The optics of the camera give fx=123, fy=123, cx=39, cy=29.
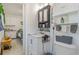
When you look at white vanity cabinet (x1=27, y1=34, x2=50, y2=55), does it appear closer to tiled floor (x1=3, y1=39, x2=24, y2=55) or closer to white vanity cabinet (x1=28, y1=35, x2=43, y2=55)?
white vanity cabinet (x1=28, y1=35, x2=43, y2=55)

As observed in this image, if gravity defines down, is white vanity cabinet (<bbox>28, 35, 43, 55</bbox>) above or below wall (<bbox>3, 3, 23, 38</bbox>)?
below

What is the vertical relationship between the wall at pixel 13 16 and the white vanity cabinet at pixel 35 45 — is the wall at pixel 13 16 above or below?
above

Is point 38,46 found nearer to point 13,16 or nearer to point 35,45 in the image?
point 35,45

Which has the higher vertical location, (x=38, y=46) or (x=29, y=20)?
(x=29, y=20)

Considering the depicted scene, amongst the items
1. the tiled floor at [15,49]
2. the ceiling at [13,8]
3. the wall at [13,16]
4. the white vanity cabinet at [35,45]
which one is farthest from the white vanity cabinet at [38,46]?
the ceiling at [13,8]

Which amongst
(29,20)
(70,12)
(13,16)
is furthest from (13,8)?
(70,12)

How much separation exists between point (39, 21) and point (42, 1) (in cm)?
28

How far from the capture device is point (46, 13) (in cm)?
175

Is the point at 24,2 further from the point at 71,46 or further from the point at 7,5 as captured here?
the point at 71,46

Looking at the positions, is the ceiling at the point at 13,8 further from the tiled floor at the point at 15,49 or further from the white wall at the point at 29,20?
the tiled floor at the point at 15,49

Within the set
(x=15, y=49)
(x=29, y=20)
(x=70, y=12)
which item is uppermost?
(x=70, y=12)

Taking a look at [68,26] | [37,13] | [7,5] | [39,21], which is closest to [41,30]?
[39,21]

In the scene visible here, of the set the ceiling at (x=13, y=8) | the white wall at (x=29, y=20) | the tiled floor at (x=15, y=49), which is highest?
the ceiling at (x=13, y=8)

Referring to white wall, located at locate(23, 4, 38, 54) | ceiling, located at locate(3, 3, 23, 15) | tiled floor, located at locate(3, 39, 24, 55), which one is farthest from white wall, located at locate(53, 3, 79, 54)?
tiled floor, located at locate(3, 39, 24, 55)
